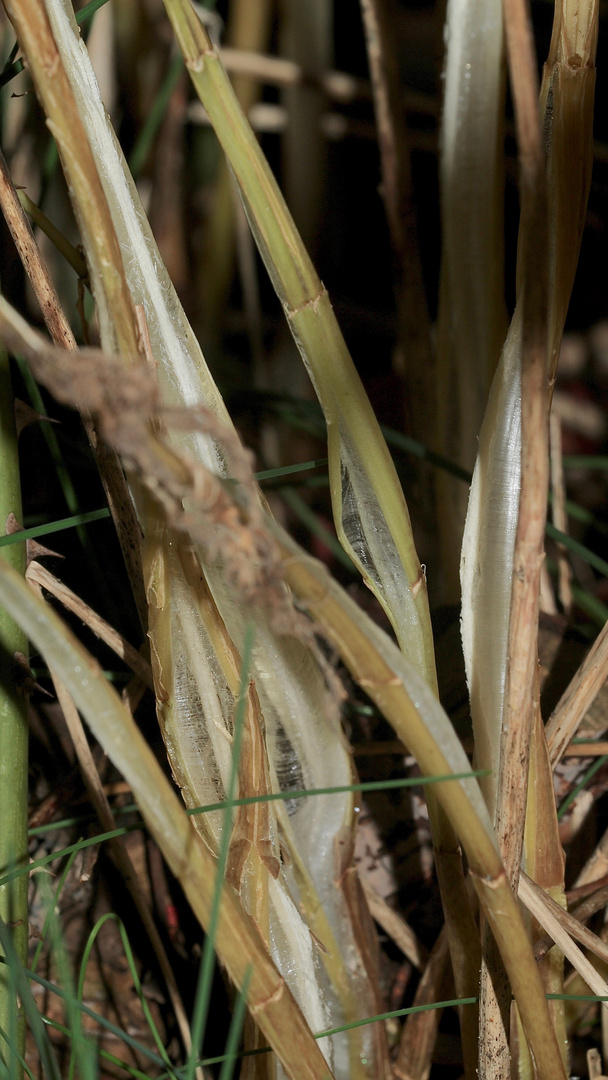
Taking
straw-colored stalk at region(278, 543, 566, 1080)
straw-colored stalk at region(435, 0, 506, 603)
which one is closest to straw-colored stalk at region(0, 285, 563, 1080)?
straw-colored stalk at region(278, 543, 566, 1080)

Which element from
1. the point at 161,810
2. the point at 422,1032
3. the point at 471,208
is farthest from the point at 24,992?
the point at 471,208

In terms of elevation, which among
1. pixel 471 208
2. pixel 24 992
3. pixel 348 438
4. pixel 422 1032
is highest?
Answer: pixel 471 208

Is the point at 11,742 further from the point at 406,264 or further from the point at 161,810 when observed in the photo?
the point at 406,264

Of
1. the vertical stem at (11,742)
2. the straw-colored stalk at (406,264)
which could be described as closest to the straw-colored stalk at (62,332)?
the vertical stem at (11,742)

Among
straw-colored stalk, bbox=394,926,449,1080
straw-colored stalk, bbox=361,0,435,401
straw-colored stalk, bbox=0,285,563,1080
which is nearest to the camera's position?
straw-colored stalk, bbox=0,285,563,1080

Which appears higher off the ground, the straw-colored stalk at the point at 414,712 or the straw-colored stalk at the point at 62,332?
the straw-colored stalk at the point at 62,332

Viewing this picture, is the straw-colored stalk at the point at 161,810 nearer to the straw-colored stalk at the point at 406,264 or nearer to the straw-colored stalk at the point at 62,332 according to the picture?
the straw-colored stalk at the point at 62,332

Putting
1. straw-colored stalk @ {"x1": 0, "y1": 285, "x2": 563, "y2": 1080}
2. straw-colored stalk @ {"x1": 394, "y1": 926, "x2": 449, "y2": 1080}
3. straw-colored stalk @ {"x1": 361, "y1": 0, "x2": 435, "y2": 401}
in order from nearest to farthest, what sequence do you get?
straw-colored stalk @ {"x1": 0, "y1": 285, "x2": 563, "y2": 1080} → straw-colored stalk @ {"x1": 394, "y1": 926, "x2": 449, "y2": 1080} → straw-colored stalk @ {"x1": 361, "y1": 0, "x2": 435, "y2": 401}

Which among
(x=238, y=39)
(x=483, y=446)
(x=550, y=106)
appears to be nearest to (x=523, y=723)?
(x=483, y=446)

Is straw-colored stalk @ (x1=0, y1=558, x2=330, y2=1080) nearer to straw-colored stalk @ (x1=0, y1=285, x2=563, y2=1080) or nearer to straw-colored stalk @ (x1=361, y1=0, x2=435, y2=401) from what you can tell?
straw-colored stalk @ (x1=0, y1=285, x2=563, y2=1080)
